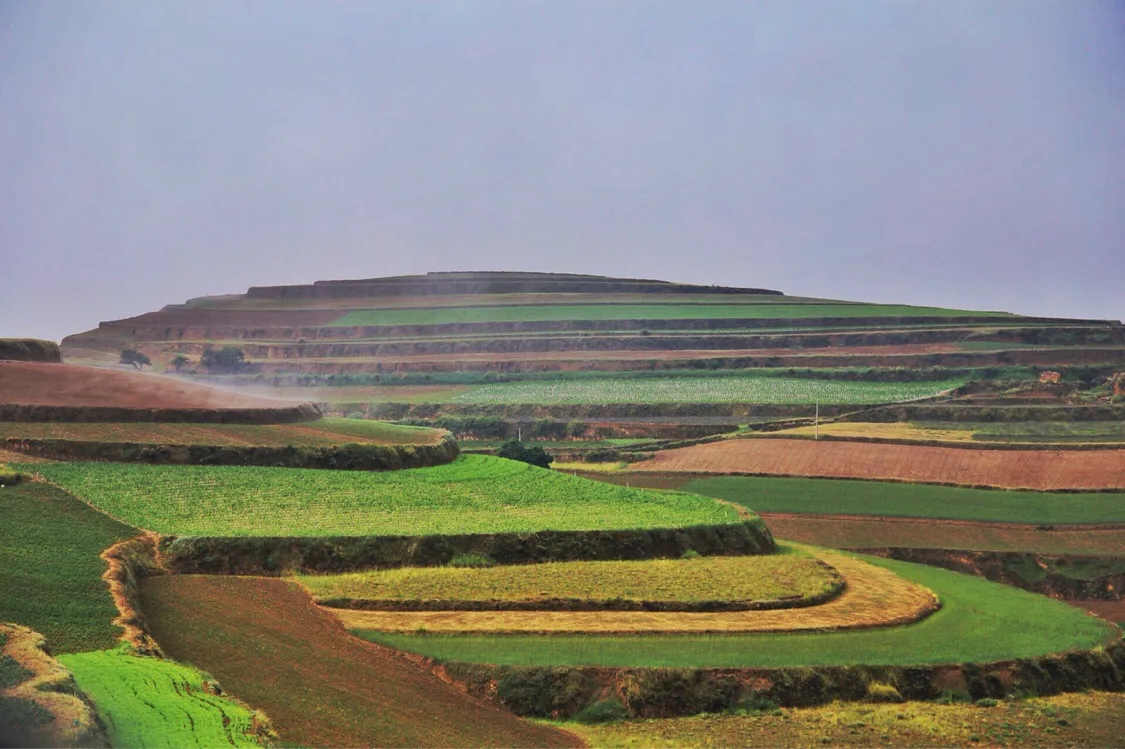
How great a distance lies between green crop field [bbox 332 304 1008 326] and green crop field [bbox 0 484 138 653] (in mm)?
102441

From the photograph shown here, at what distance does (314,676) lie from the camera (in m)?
26.2

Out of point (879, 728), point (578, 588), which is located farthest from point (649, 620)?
point (879, 728)

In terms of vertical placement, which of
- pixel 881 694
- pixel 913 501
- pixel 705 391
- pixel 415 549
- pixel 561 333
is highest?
pixel 561 333

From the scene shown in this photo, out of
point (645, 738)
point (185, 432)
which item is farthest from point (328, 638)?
point (185, 432)

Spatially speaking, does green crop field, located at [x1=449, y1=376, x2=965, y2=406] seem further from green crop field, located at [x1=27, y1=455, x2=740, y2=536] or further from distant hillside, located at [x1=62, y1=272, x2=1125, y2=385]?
green crop field, located at [x1=27, y1=455, x2=740, y2=536]

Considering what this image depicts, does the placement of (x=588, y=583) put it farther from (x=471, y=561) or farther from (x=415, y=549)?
(x=415, y=549)

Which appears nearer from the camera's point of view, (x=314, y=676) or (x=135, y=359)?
(x=314, y=676)

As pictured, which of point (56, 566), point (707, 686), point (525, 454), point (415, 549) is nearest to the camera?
point (56, 566)

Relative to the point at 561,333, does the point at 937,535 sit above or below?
below

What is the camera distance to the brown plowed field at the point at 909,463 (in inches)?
2432

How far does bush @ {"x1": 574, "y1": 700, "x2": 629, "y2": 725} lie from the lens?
1097 inches

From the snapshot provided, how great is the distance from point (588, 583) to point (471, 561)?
3.37 meters

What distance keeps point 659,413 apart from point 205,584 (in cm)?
6390

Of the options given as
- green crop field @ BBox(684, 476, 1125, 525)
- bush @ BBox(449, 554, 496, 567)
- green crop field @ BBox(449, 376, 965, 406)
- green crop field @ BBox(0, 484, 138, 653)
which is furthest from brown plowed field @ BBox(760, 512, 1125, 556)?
green crop field @ BBox(449, 376, 965, 406)
